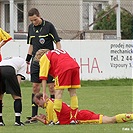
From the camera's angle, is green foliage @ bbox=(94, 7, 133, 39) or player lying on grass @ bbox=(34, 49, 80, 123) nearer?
player lying on grass @ bbox=(34, 49, 80, 123)

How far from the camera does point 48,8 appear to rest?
88.7 ft

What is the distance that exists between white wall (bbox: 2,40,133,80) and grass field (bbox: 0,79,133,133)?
328 millimetres

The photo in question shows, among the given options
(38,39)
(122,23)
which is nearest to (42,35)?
(38,39)

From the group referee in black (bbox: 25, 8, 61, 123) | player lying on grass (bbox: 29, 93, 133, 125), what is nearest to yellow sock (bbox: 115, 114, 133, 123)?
player lying on grass (bbox: 29, 93, 133, 125)

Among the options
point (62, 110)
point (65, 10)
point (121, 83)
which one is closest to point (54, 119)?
point (62, 110)

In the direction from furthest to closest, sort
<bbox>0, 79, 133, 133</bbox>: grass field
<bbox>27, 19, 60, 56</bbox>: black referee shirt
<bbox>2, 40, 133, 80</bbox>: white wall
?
<bbox>2, 40, 133, 80</bbox>: white wall → <bbox>27, 19, 60, 56</bbox>: black referee shirt → <bbox>0, 79, 133, 133</bbox>: grass field

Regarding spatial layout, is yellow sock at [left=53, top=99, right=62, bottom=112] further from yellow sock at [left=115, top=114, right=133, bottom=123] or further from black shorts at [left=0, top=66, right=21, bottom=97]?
yellow sock at [left=115, top=114, right=133, bottom=123]

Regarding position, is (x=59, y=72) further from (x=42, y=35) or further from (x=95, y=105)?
(x=95, y=105)

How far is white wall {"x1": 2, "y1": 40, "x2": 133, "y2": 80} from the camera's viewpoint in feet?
75.9

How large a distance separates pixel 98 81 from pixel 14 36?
3.23 m

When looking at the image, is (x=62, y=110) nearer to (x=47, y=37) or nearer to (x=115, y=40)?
(x=47, y=37)

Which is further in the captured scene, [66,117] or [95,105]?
[95,105]

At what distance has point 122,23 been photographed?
92.6ft

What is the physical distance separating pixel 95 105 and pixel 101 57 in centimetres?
761
